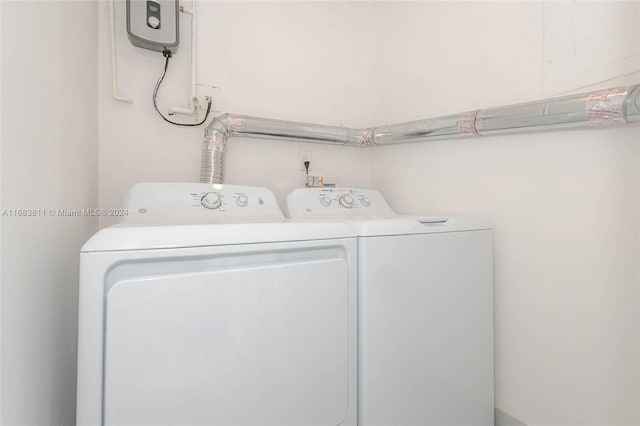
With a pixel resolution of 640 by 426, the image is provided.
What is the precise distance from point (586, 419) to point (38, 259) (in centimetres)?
162

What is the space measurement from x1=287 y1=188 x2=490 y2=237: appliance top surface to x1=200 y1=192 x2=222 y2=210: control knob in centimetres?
28

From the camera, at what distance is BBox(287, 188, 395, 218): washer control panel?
1402mm

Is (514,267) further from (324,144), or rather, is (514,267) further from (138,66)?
(138,66)

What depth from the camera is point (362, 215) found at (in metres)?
1.49

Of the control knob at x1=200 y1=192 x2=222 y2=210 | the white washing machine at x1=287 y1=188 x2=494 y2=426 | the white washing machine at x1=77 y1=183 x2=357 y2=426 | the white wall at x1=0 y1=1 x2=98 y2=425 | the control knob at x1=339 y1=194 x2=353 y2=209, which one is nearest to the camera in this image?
the white wall at x1=0 y1=1 x2=98 y2=425

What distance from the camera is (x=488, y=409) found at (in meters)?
1.27

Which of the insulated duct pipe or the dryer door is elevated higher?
the insulated duct pipe

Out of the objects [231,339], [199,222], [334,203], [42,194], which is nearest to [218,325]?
[231,339]

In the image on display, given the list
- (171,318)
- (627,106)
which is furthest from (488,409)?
(171,318)

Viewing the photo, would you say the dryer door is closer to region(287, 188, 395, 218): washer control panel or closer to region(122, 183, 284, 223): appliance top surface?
region(122, 183, 284, 223): appliance top surface

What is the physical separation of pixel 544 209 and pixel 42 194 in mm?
1459

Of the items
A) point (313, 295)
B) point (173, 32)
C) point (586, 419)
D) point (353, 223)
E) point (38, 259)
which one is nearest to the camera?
point (38, 259)

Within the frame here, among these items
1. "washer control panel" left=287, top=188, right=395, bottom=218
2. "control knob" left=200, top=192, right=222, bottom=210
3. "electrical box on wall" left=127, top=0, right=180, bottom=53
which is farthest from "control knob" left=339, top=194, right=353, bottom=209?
"electrical box on wall" left=127, top=0, right=180, bottom=53

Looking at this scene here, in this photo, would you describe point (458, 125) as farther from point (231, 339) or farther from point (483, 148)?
point (231, 339)
